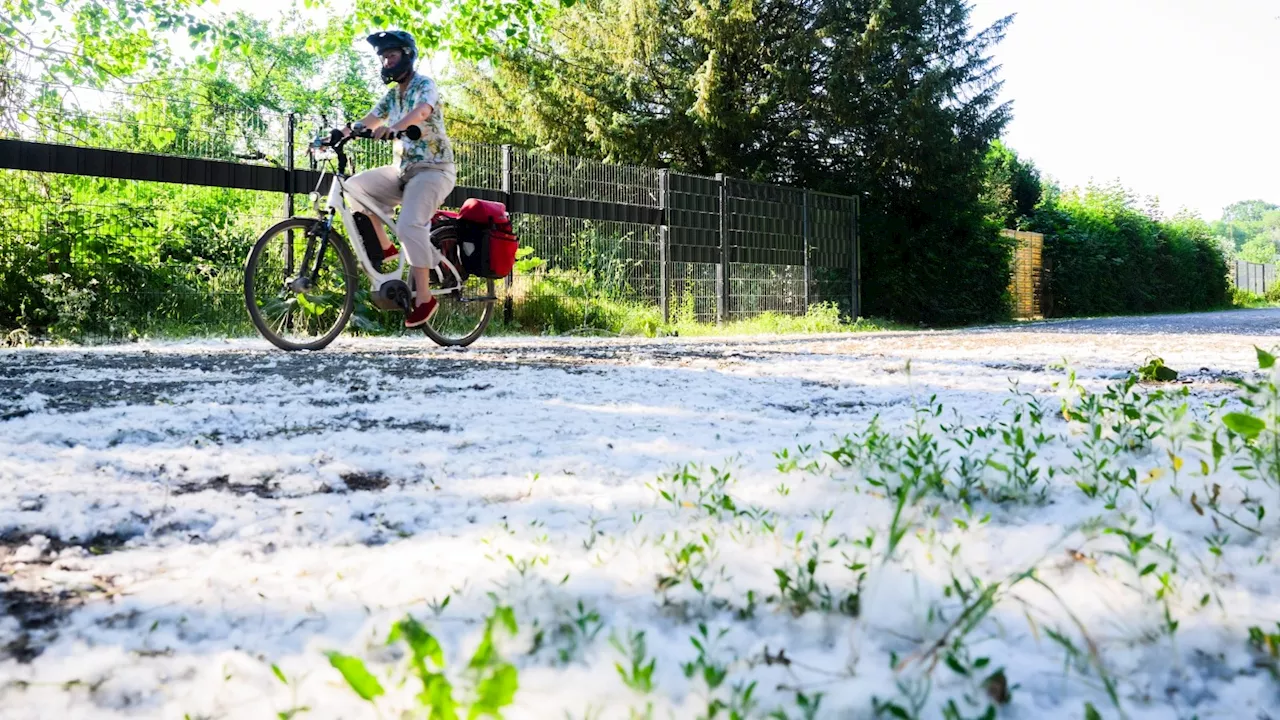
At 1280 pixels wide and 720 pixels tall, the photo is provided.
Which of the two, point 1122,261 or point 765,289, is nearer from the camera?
point 765,289

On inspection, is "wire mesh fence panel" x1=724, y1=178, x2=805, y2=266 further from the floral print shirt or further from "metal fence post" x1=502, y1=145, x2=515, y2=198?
the floral print shirt

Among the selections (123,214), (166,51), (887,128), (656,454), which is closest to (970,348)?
(656,454)

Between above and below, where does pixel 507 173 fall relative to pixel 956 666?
above

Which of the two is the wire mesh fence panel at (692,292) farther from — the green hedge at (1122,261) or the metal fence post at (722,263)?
the green hedge at (1122,261)

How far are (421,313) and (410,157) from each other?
98 centimetres

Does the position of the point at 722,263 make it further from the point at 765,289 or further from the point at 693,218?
the point at 765,289

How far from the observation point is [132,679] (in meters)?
0.89

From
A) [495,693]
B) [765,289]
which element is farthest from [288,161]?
[495,693]

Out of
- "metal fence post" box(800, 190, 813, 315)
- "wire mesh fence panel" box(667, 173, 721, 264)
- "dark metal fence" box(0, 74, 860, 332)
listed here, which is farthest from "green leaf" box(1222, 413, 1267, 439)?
"metal fence post" box(800, 190, 813, 315)

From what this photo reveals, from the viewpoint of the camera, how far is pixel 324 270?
5.87 meters

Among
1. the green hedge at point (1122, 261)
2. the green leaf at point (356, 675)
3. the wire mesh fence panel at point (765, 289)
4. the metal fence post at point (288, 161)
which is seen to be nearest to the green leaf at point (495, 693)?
the green leaf at point (356, 675)

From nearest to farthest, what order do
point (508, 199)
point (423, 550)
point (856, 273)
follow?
point (423, 550)
point (508, 199)
point (856, 273)

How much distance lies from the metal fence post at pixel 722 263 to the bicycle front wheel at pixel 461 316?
17.4 ft

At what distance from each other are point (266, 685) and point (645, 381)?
295cm
